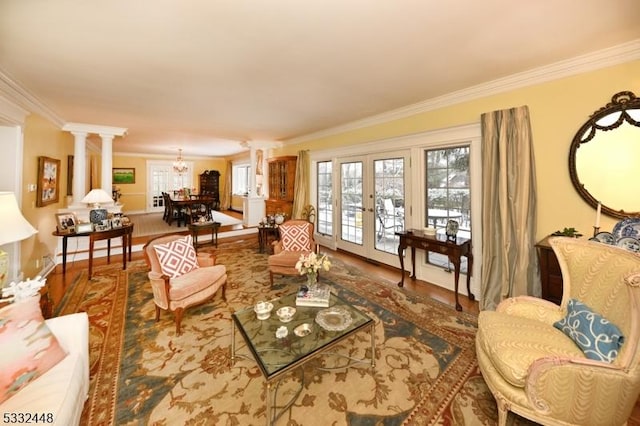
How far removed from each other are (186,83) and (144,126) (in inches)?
118

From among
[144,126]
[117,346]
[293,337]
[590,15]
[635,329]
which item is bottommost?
[117,346]

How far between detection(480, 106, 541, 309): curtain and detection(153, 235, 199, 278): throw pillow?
344 cm

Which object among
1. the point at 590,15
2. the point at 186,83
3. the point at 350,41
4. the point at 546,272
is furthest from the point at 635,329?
the point at 186,83

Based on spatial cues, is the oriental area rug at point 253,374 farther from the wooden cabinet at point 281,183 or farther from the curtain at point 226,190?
the curtain at point 226,190

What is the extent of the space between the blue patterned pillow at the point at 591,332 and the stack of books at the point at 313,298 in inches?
64.2

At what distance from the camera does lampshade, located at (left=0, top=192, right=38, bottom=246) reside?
1.66m

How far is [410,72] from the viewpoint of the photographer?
8.38 ft

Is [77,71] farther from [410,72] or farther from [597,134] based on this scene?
[597,134]

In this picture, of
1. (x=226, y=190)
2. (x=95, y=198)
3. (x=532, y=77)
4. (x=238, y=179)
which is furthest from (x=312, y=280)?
(x=226, y=190)

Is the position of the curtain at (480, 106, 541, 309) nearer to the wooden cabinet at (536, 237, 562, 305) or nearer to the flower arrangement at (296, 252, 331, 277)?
the wooden cabinet at (536, 237, 562, 305)

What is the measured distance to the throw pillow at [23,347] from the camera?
1.14 m

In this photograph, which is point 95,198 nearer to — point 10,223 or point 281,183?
point 10,223

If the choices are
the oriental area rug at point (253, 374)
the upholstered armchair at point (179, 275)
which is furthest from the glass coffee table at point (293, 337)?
the upholstered armchair at point (179, 275)

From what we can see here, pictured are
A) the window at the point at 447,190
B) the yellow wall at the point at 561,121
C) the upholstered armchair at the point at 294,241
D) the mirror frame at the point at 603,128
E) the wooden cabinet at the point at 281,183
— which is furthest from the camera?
the wooden cabinet at the point at 281,183
